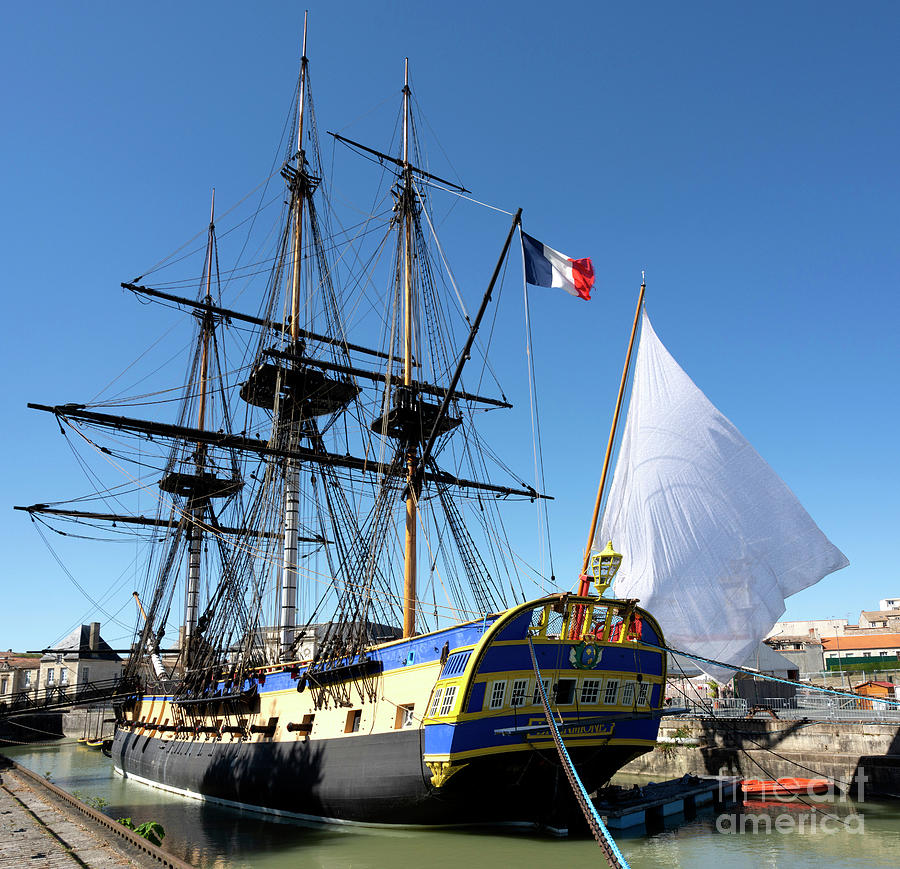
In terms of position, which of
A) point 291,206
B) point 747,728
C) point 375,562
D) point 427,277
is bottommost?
point 747,728

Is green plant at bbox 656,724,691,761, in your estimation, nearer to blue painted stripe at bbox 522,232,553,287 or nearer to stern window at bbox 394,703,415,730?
stern window at bbox 394,703,415,730

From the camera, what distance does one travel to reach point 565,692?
57.4ft

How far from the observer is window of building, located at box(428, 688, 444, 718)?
16281 mm

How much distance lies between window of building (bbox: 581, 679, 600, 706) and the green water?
9.92 feet

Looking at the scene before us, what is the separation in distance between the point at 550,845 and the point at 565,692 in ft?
10.7

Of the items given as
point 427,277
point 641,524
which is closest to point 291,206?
point 427,277

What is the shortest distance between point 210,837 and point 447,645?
864cm

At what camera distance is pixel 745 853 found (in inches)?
618

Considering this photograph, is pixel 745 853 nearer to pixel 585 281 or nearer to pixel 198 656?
pixel 585 281

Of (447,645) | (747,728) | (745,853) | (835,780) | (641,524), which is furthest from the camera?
(747,728)

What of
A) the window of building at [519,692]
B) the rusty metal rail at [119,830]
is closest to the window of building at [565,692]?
the window of building at [519,692]

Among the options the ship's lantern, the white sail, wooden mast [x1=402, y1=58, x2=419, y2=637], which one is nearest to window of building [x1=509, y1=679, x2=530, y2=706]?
the ship's lantern

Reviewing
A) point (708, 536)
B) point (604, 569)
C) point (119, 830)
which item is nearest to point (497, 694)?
point (604, 569)

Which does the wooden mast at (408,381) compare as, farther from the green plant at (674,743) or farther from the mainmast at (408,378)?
the green plant at (674,743)
